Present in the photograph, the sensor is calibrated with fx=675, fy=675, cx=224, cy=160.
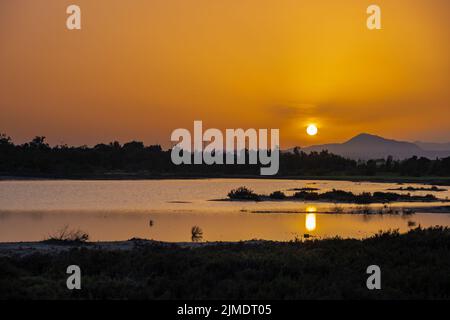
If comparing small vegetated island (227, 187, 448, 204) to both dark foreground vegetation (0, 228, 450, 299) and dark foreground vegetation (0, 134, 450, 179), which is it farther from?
dark foreground vegetation (0, 134, 450, 179)

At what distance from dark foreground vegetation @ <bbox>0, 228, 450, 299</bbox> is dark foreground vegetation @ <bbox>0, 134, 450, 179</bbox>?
92.0m

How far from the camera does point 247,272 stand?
1600cm

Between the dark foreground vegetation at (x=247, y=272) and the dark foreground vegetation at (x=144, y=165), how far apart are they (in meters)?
92.0

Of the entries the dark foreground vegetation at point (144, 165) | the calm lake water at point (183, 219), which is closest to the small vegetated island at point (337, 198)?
the calm lake water at point (183, 219)

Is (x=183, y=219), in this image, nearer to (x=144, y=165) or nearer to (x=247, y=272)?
(x=247, y=272)

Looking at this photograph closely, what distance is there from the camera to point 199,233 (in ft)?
101

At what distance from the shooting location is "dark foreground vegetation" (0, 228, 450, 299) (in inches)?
552

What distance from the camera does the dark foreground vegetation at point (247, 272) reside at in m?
14.0

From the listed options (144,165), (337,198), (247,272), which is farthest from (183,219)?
(144,165)

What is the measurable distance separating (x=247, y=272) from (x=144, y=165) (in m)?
120

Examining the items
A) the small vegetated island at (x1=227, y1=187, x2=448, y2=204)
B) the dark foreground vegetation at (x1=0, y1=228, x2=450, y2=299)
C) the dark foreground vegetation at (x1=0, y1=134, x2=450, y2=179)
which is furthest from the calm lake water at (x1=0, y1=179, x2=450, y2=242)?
the dark foreground vegetation at (x1=0, y1=134, x2=450, y2=179)

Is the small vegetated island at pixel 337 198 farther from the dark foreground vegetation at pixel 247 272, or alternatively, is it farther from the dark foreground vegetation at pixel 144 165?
the dark foreground vegetation at pixel 144 165
